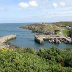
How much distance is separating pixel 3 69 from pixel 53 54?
32.8ft

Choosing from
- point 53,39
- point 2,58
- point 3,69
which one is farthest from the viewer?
point 53,39

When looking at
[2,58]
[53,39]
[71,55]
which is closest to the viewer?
[2,58]

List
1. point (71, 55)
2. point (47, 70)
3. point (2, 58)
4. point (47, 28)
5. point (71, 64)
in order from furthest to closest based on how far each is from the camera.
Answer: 1. point (47, 28)
2. point (71, 55)
3. point (71, 64)
4. point (2, 58)
5. point (47, 70)

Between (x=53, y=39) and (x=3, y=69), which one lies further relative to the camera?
(x=53, y=39)

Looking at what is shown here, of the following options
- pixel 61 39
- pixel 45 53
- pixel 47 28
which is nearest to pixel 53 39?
pixel 61 39

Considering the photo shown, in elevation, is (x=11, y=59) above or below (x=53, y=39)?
above

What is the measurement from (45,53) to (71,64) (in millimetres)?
3716

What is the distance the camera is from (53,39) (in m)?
79.9

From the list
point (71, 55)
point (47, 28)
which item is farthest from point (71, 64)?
point (47, 28)

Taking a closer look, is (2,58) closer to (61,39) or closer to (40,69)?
(40,69)

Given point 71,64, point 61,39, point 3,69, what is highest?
point 3,69

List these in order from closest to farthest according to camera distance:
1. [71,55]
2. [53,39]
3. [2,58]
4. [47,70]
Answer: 1. [47,70]
2. [2,58]
3. [71,55]
4. [53,39]

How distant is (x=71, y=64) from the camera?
20875 mm

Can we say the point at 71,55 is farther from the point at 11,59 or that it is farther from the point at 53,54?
the point at 11,59
